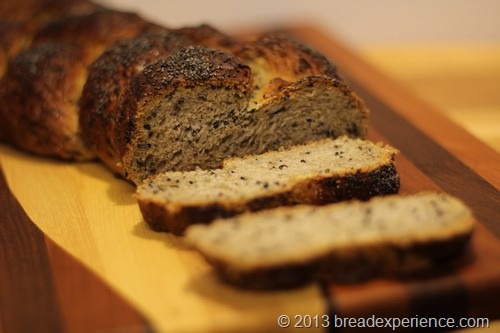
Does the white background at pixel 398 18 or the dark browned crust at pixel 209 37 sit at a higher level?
the dark browned crust at pixel 209 37

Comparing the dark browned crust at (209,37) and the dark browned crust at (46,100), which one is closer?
the dark browned crust at (209,37)

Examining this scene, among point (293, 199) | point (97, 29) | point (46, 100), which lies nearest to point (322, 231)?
point (293, 199)

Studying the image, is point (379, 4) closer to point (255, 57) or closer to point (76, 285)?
point (255, 57)

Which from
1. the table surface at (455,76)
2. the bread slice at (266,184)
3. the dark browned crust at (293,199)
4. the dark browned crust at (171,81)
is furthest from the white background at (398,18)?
the dark browned crust at (293,199)

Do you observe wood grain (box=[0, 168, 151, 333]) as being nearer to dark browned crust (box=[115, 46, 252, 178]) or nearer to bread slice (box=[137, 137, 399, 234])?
bread slice (box=[137, 137, 399, 234])

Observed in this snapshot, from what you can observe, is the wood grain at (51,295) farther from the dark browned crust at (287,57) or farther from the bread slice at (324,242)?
the dark browned crust at (287,57)

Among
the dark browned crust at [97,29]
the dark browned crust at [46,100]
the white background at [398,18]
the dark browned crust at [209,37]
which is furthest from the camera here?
the white background at [398,18]

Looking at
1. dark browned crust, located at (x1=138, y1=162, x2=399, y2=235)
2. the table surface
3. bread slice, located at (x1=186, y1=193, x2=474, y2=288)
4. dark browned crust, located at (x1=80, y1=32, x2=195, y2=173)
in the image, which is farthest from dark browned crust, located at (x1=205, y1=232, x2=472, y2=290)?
the table surface
